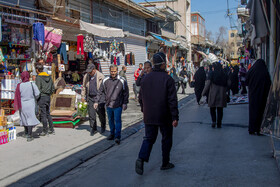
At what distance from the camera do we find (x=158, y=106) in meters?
4.97

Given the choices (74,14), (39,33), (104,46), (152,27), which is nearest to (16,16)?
(39,33)

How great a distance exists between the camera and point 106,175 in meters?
5.22

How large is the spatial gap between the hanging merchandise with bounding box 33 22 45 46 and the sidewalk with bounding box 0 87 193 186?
116 inches

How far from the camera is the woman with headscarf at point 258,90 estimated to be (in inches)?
288

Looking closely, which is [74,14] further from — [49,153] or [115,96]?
[49,153]

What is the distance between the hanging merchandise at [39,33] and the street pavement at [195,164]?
4.72 meters

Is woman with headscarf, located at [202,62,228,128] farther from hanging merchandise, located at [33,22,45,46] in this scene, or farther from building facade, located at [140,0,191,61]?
building facade, located at [140,0,191,61]

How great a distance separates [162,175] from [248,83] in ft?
12.1

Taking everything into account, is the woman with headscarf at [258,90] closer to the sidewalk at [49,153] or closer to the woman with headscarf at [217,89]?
the woman with headscarf at [217,89]

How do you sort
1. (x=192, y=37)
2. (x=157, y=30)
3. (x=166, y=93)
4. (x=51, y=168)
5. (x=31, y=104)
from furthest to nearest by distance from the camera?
A: (x=192, y=37)
(x=157, y=30)
(x=31, y=104)
(x=51, y=168)
(x=166, y=93)

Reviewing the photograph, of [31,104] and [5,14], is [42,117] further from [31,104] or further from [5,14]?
[5,14]

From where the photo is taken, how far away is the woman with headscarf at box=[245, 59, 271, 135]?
730 cm

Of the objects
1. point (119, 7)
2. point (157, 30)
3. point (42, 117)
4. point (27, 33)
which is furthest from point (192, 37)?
point (42, 117)

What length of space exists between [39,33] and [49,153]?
5.01 m
